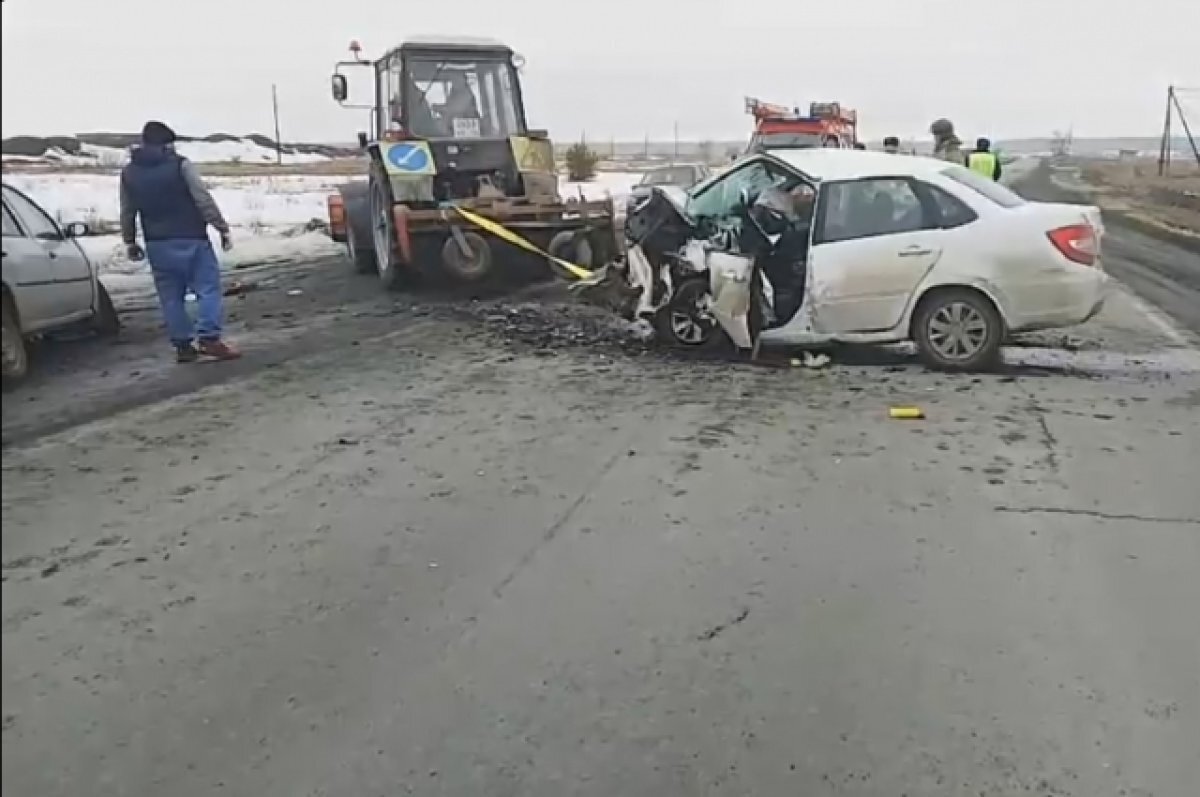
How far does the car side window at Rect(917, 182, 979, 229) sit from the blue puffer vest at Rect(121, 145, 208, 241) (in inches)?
200

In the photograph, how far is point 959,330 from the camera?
8781mm

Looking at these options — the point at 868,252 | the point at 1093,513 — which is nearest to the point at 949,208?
the point at 868,252

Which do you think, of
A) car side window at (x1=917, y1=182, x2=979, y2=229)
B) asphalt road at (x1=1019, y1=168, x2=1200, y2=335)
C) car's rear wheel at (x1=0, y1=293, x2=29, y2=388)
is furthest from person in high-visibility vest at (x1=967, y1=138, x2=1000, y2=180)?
car's rear wheel at (x1=0, y1=293, x2=29, y2=388)

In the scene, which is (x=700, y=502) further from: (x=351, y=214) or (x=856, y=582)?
(x=351, y=214)

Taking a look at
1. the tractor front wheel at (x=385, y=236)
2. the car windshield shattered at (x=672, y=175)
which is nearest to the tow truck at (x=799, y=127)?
the car windshield shattered at (x=672, y=175)

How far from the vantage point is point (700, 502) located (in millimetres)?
5664

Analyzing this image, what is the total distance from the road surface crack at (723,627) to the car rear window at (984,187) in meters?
5.47

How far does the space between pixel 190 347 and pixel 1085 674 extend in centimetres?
715

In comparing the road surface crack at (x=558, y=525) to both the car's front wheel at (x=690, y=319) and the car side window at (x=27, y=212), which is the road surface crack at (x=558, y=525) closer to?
the car side window at (x=27, y=212)

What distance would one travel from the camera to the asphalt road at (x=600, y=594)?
3271 mm

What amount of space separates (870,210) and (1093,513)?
154 inches

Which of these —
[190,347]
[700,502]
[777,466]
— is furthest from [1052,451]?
[190,347]

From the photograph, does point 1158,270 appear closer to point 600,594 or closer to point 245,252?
point 245,252

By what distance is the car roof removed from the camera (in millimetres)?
8969
